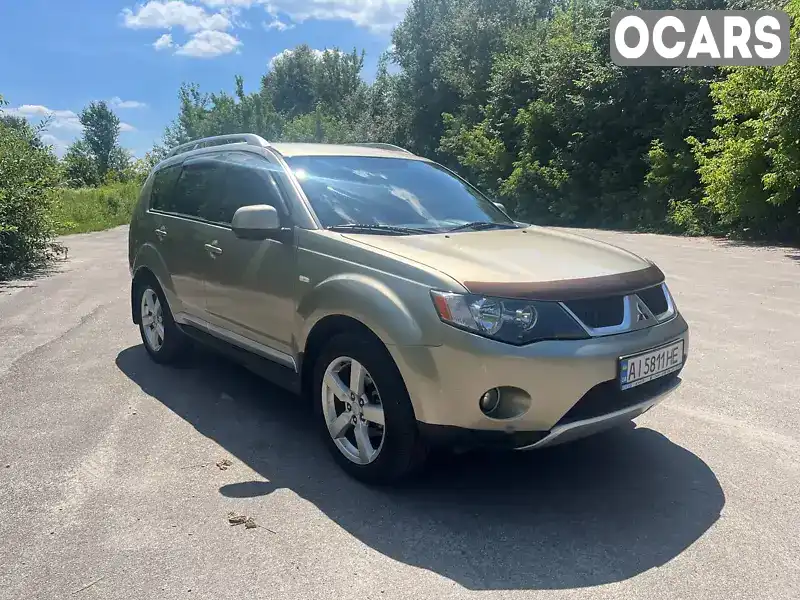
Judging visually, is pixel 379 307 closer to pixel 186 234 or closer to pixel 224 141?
pixel 186 234

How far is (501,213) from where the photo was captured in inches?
197

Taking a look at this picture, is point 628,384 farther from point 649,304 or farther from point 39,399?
point 39,399

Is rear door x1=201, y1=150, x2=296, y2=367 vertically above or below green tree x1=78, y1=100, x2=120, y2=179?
below

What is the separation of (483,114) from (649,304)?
3493 centimetres

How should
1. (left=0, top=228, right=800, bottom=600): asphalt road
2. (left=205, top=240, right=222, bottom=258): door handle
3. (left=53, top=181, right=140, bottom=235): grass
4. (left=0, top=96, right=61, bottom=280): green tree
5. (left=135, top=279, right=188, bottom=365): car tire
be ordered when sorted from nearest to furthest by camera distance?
(left=0, top=228, right=800, bottom=600): asphalt road
(left=205, top=240, right=222, bottom=258): door handle
(left=135, top=279, right=188, bottom=365): car tire
(left=0, top=96, right=61, bottom=280): green tree
(left=53, top=181, right=140, bottom=235): grass

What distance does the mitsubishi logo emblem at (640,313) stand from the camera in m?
3.40

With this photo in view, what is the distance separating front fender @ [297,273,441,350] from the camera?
3.18m

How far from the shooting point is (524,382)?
304 centimetres

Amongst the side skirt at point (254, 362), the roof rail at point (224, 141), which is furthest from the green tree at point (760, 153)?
the side skirt at point (254, 362)

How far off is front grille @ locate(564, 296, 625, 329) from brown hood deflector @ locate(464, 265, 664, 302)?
0.09ft

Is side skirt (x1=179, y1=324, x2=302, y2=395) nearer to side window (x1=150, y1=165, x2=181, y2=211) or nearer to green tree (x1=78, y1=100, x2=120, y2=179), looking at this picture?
side window (x1=150, y1=165, x2=181, y2=211)

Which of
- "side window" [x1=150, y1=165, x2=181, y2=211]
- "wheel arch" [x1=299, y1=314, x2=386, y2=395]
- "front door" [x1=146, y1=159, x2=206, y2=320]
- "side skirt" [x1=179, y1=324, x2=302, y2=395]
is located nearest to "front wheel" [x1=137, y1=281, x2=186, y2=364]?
"front door" [x1=146, y1=159, x2=206, y2=320]

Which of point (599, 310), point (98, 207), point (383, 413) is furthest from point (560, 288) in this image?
point (98, 207)

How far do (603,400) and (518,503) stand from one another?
26.5 inches
